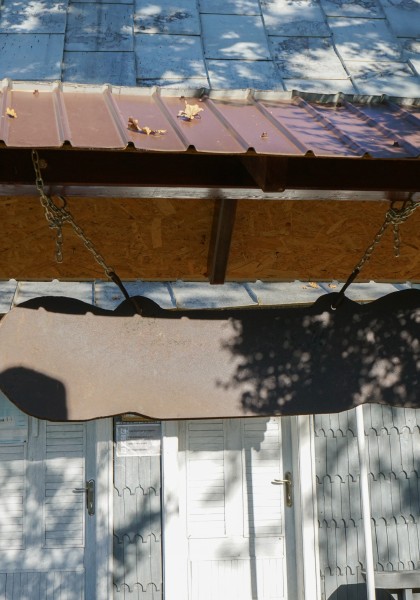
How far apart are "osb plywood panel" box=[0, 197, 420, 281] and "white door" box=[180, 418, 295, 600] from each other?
460 cm

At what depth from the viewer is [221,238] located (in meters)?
4.81

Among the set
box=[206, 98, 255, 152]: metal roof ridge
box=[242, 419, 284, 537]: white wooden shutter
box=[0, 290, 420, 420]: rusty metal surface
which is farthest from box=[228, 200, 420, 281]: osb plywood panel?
box=[242, 419, 284, 537]: white wooden shutter

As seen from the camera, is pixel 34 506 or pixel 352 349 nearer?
pixel 352 349

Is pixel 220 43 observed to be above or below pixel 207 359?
above

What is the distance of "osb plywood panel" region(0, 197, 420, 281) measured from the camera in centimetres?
484

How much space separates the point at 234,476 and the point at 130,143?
650 cm

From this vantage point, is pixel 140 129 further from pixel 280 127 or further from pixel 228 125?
pixel 280 127

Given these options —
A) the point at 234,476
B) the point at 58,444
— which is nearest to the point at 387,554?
the point at 234,476

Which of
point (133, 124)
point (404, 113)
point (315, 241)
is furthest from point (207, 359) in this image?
point (404, 113)

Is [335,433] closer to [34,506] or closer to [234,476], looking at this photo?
[234,476]

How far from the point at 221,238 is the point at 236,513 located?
5.32 meters

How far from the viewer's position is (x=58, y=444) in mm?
9383

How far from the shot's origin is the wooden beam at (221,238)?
4.62 metres

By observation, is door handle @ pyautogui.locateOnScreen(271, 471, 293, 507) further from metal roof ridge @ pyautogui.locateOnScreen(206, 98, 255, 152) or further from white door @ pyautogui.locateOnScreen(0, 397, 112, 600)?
metal roof ridge @ pyautogui.locateOnScreen(206, 98, 255, 152)
